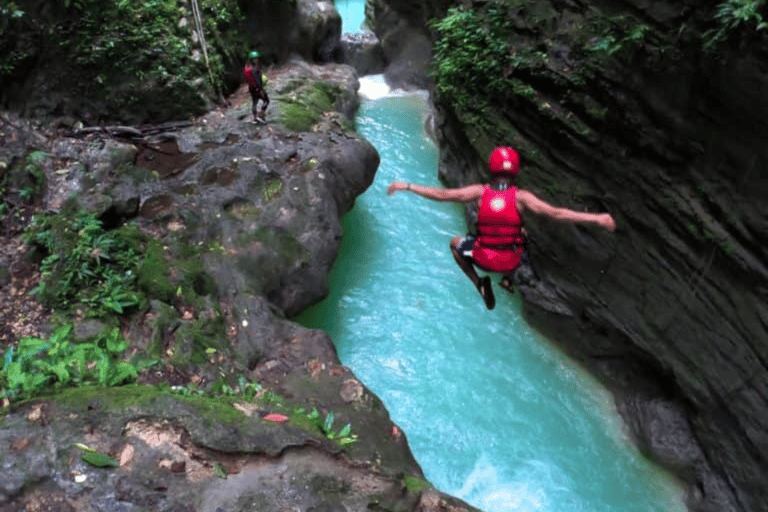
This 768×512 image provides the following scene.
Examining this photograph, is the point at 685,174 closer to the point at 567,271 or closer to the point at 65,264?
the point at 567,271

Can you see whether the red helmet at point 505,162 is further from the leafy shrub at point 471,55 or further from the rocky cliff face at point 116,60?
the rocky cliff face at point 116,60

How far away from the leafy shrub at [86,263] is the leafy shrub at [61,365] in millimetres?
474

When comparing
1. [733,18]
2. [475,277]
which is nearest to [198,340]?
[475,277]

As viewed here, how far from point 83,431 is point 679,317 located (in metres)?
6.13

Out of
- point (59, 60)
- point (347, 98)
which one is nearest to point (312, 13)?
point (347, 98)

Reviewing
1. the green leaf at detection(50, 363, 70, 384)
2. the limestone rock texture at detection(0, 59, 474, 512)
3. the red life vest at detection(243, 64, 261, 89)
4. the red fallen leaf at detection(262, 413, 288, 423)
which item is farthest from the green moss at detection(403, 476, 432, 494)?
the red life vest at detection(243, 64, 261, 89)

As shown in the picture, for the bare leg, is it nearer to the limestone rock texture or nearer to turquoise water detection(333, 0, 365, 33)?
the limestone rock texture

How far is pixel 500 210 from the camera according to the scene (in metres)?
4.25

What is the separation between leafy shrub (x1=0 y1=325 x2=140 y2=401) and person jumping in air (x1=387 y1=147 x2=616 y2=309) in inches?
118

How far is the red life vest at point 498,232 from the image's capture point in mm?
4230

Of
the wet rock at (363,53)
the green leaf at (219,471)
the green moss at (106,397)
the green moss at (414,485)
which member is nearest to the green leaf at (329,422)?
the green moss at (414,485)

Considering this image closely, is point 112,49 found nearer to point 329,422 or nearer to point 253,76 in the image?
point 253,76

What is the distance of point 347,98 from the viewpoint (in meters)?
13.3

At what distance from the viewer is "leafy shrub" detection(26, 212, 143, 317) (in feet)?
18.4
